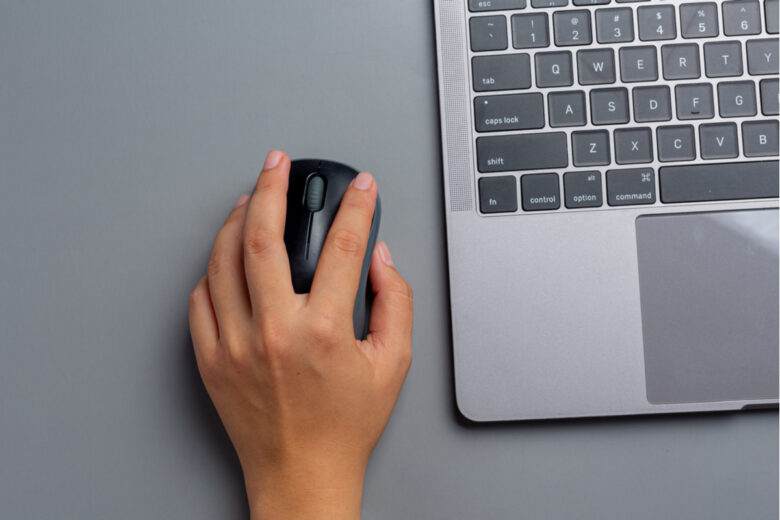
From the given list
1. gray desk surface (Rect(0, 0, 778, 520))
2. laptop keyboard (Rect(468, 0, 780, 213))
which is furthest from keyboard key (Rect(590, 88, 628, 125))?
gray desk surface (Rect(0, 0, 778, 520))

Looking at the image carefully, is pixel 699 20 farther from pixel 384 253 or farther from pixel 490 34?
pixel 384 253

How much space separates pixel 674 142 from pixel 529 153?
10 cm

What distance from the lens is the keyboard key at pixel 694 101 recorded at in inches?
18.2

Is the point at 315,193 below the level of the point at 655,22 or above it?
below

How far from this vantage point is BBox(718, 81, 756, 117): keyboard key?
460mm

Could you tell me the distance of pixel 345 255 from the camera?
42 centimetres

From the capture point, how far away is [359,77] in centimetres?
49

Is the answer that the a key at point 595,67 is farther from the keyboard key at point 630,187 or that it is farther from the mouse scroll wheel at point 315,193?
the mouse scroll wheel at point 315,193

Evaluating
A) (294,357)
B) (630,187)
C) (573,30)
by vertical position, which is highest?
(573,30)

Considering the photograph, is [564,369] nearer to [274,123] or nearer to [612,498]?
[612,498]

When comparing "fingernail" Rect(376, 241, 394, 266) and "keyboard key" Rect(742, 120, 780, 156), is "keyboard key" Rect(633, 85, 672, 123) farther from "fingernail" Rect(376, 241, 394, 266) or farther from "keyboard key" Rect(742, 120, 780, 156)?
"fingernail" Rect(376, 241, 394, 266)

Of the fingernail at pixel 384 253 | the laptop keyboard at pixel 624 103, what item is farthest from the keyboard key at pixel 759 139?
the fingernail at pixel 384 253

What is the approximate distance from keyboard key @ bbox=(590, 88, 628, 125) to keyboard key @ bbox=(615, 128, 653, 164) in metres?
0.01

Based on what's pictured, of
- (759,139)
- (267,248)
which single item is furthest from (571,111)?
(267,248)
